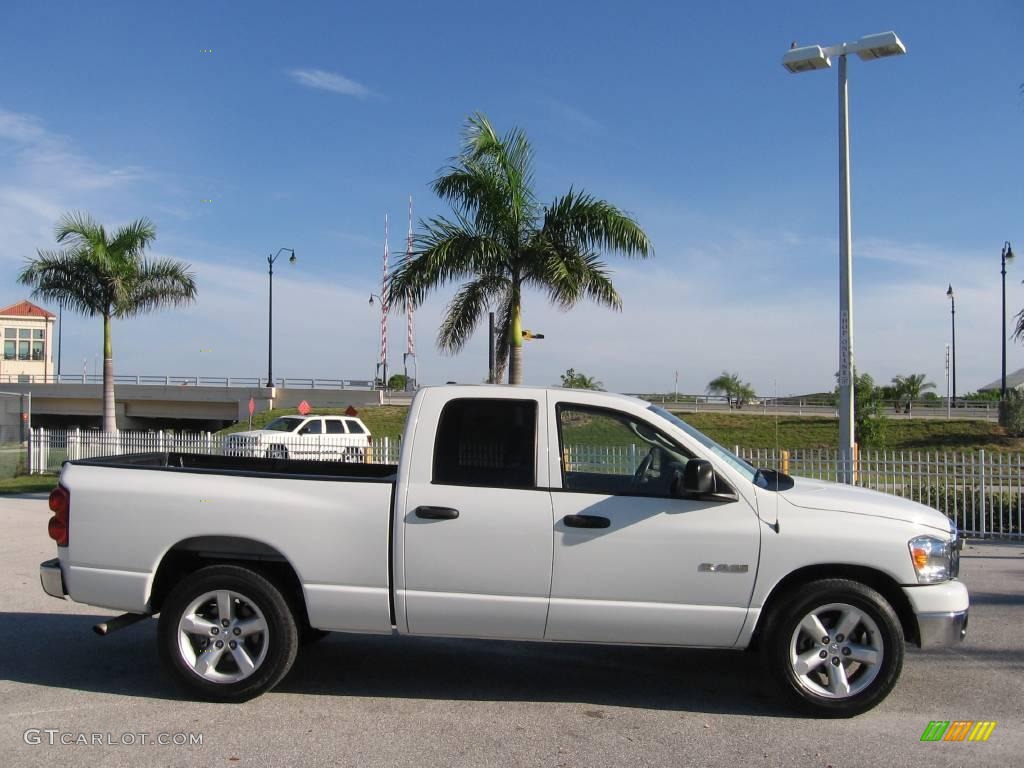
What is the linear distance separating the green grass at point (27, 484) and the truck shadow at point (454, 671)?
14587 millimetres

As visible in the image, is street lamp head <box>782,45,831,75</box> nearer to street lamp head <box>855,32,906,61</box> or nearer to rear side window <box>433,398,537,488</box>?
street lamp head <box>855,32,906,61</box>

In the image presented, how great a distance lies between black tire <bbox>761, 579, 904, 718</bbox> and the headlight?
27 centimetres

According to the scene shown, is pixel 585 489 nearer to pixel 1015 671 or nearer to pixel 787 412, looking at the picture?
pixel 1015 671

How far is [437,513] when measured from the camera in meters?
5.07

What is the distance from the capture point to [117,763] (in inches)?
172

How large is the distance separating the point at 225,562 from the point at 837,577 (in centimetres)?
353

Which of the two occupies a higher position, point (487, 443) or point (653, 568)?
point (487, 443)

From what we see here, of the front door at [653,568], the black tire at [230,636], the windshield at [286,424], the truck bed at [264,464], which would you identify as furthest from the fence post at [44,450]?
the front door at [653,568]

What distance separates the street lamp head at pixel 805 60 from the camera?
1339 cm

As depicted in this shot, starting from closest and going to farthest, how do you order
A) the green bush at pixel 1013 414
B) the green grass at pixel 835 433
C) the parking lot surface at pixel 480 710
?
the parking lot surface at pixel 480 710, the green grass at pixel 835 433, the green bush at pixel 1013 414

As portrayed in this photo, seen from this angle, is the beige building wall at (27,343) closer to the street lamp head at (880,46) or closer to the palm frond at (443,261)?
the palm frond at (443,261)

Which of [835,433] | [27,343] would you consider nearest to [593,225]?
[835,433]

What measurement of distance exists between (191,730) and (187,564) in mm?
1093

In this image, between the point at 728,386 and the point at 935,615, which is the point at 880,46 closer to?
the point at 935,615
